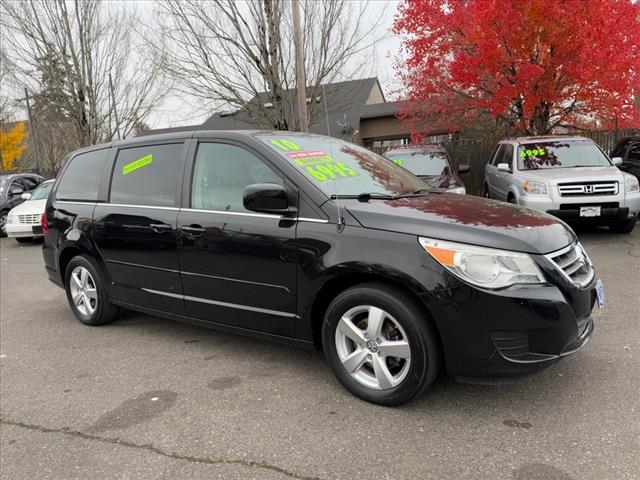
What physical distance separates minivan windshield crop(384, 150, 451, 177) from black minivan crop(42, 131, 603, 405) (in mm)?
5114

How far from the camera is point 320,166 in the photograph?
355cm

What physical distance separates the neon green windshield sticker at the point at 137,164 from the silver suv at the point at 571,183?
5.70 meters

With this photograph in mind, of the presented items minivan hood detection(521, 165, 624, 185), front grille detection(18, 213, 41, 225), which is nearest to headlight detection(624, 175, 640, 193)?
minivan hood detection(521, 165, 624, 185)

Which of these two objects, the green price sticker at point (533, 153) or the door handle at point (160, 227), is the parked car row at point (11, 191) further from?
the green price sticker at point (533, 153)

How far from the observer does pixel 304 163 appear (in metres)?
3.48

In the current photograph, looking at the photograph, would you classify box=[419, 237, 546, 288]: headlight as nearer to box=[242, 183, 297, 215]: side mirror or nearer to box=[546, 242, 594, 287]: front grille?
box=[546, 242, 594, 287]: front grille

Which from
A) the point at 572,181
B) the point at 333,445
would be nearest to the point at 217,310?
the point at 333,445

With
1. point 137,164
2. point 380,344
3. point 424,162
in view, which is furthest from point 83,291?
point 424,162

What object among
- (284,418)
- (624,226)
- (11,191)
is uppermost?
(11,191)

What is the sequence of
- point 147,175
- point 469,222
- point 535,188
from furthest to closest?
point 535,188, point 147,175, point 469,222

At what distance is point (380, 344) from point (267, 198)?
113 cm

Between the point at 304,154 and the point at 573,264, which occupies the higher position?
the point at 304,154

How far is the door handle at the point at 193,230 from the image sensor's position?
369cm

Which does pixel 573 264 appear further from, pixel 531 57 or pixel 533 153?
pixel 531 57
